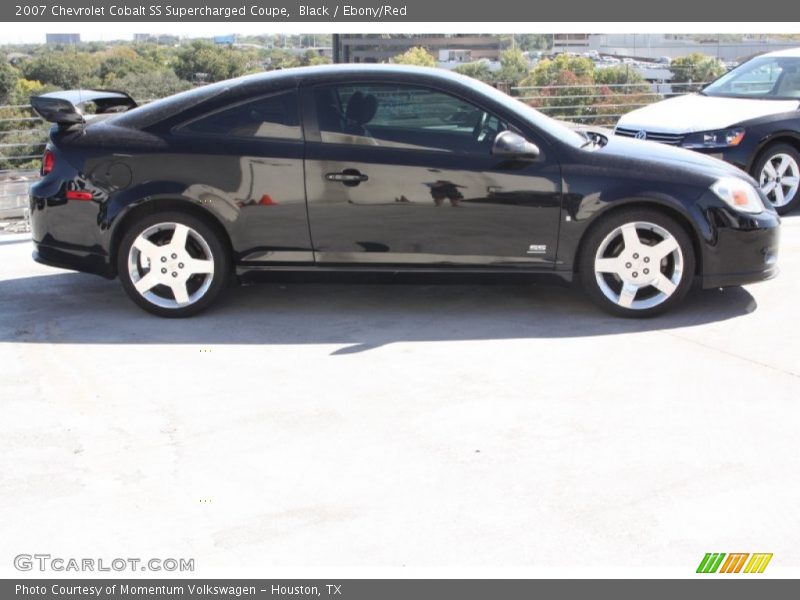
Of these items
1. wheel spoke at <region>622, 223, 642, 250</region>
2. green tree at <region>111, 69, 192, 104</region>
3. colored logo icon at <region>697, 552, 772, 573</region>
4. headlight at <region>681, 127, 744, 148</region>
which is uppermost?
green tree at <region>111, 69, 192, 104</region>

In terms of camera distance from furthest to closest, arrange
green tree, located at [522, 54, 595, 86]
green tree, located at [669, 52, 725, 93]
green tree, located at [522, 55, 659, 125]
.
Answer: green tree, located at [522, 54, 595, 86] → green tree, located at [669, 52, 725, 93] → green tree, located at [522, 55, 659, 125]

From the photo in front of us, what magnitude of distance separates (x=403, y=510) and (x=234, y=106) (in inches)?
129

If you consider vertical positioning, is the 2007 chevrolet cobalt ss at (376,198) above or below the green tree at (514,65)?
below

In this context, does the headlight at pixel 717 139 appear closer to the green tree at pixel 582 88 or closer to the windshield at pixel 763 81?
the windshield at pixel 763 81

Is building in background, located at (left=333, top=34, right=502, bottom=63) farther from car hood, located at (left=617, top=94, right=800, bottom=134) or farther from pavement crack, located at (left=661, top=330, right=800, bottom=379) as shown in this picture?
pavement crack, located at (left=661, top=330, right=800, bottom=379)

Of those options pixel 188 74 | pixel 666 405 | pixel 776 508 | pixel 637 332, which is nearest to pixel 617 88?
pixel 188 74

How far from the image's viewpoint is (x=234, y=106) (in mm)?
6504

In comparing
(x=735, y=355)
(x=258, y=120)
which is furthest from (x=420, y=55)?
(x=735, y=355)

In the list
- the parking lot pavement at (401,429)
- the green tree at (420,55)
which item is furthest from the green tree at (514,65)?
the parking lot pavement at (401,429)

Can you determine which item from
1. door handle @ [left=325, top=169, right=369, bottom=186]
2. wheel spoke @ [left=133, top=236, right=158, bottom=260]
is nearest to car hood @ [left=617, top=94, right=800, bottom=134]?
door handle @ [left=325, top=169, right=369, bottom=186]

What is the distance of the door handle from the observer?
6.38 metres

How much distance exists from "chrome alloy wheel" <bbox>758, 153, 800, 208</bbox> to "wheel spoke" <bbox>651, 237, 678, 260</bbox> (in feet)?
12.0

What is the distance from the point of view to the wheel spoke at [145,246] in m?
6.43

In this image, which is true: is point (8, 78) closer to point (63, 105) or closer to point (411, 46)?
point (411, 46)
